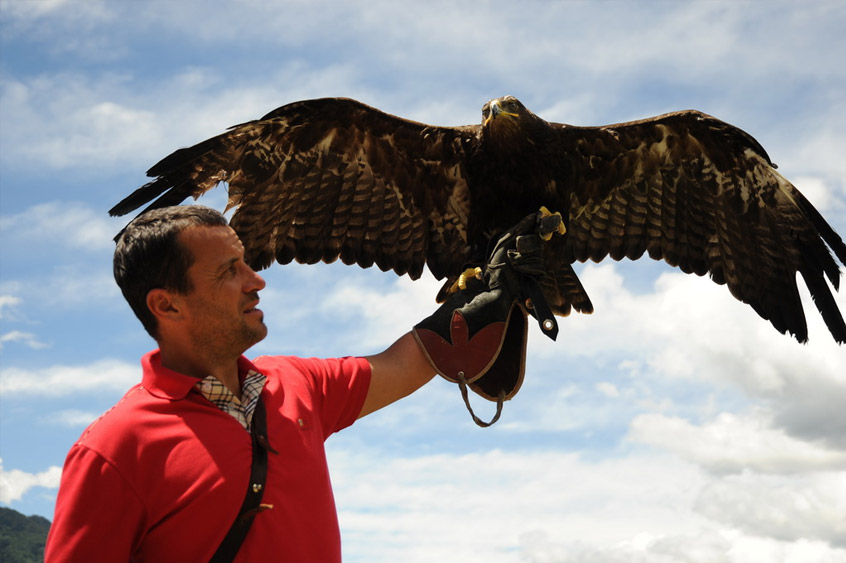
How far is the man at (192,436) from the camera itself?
2127mm

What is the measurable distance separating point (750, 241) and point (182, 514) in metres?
4.75

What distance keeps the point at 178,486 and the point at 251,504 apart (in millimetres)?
212

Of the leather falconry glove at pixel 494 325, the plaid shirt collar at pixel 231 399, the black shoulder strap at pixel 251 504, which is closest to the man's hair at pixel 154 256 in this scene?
the plaid shirt collar at pixel 231 399

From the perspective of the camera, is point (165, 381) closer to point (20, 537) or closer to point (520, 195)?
point (520, 195)

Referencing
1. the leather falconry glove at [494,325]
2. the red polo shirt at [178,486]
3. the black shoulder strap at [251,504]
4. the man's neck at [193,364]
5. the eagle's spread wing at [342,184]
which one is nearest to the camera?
the red polo shirt at [178,486]

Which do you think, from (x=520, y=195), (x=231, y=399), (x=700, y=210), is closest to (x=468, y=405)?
(x=231, y=399)

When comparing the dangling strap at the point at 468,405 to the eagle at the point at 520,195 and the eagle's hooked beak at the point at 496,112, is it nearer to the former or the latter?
the eagle at the point at 520,195

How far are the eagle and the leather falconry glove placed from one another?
1485mm

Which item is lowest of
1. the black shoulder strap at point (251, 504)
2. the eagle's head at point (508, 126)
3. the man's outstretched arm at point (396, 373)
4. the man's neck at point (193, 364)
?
the black shoulder strap at point (251, 504)

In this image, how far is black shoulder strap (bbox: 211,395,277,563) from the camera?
7.29 ft

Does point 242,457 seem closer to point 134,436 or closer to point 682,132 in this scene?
point 134,436

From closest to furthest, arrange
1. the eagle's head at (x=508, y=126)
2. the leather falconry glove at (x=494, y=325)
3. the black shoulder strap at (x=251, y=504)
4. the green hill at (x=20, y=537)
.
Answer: the black shoulder strap at (x=251, y=504) < the leather falconry glove at (x=494, y=325) < the eagle's head at (x=508, y=126) < the green hill at (x=20, y=537)

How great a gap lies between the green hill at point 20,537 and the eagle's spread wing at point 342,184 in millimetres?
87445

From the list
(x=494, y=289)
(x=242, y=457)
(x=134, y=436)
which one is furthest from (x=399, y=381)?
(x=134, y=436)
